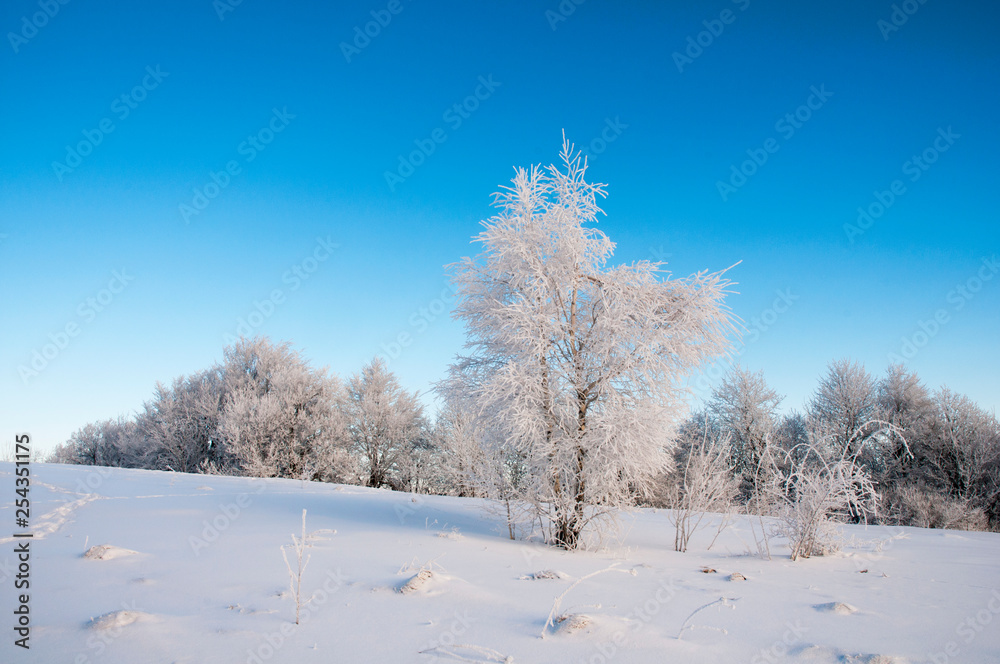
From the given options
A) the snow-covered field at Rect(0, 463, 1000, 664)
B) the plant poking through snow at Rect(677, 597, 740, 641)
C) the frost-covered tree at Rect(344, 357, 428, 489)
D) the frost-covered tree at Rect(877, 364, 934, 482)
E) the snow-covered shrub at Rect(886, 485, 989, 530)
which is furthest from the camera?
the frost-covered tree at Rect(344, 357, 428, 489)

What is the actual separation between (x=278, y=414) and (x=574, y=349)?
22.4 m

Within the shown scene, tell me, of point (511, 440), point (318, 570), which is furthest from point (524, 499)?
point (318, 570)

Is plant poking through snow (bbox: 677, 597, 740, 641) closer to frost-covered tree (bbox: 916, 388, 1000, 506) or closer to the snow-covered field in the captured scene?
the snow-covered field

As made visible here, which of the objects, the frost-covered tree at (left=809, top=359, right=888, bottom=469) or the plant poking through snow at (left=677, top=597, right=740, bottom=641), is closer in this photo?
the plant poking through snow at (left=677, top=597, right=740, bottom=641)

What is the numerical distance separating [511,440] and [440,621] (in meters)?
4.19

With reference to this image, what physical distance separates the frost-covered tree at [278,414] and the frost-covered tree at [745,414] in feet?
73.2

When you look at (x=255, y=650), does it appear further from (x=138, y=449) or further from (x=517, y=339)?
(x=138, y=449)

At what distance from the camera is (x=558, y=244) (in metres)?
8.25

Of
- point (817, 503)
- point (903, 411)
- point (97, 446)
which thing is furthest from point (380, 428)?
point (903, 411)

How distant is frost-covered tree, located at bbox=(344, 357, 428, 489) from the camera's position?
96.7 feet

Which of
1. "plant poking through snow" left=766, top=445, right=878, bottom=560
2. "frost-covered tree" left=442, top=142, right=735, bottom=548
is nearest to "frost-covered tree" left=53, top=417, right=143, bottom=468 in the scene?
"frost-covered tree" left=442, top=142, right=735, bottom=548

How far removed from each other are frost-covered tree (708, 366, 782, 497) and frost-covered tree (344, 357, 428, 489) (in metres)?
18.6

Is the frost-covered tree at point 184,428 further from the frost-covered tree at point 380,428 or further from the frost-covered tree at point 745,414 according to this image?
the frost-covered tree at point 745,414

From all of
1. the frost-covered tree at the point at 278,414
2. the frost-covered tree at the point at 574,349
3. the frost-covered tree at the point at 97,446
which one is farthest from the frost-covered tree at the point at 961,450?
the frost-covered tree at the point at 97,446
